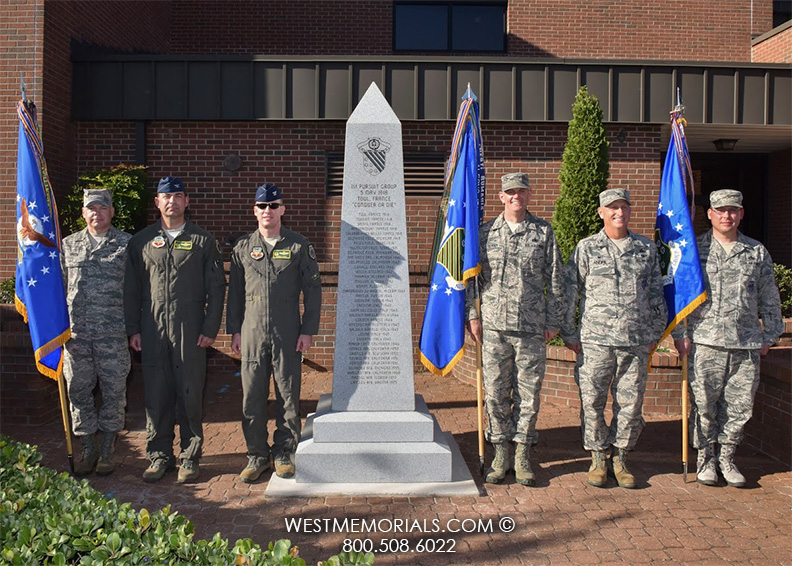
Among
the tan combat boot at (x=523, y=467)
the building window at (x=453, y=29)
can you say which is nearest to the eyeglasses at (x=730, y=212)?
Answer: the tan combat boot at (x=523, y=467)

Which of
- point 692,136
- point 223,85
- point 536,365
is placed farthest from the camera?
point 692,136

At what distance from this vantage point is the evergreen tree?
295 inches

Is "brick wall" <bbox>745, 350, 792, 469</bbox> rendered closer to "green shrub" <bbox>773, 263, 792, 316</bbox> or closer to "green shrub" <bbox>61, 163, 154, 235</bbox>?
"green shrub" <bbox>773, 263, 792, 316</bbox>

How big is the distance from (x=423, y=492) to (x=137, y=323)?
244 centimetres

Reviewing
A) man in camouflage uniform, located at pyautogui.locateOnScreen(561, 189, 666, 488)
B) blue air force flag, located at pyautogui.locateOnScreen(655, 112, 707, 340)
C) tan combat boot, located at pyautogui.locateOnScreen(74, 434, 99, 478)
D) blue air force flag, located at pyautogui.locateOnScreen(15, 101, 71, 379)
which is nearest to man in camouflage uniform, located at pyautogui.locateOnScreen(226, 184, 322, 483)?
tan combat boot, located at pyautogui.locateOnScreen(74, 434, 99, 478)

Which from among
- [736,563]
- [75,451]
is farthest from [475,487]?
[75,451]

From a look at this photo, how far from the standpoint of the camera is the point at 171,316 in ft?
15.1

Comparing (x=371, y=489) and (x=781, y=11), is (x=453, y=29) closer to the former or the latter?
(x=781, y=11)

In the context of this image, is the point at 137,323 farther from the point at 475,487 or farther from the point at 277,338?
the point at 475,487

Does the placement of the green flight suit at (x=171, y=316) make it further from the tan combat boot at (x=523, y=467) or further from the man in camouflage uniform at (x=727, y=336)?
the man in camouflage uniform at (x=727, y=336)

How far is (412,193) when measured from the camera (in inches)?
354

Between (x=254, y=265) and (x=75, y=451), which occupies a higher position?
(x=254, y=265)

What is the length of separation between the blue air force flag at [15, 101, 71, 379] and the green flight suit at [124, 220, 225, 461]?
58 centimetres

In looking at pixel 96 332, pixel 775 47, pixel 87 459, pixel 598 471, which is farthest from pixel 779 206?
pixel 87 459
